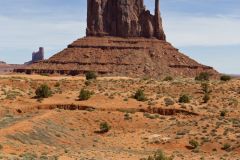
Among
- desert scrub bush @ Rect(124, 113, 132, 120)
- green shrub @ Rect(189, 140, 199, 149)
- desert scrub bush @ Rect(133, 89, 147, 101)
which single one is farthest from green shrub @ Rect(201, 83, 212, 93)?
green shrub @ Rect(189, 140, 199, 149)

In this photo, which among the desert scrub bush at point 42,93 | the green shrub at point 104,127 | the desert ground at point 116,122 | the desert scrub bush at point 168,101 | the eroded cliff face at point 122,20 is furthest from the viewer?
the eroded cliff face at point 122,20

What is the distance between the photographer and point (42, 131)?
4600 centimetres

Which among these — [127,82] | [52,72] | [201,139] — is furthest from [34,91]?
[52,72]

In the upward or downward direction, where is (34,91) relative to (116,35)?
downward

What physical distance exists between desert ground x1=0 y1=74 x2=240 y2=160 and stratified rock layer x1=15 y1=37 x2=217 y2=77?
54.7 meters

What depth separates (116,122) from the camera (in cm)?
5609

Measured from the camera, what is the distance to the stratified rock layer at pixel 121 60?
128 meters

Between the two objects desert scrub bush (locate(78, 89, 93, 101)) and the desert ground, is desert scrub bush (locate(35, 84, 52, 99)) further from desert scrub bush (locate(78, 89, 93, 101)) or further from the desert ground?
desert scrub bush (locate(78, 89, 93, 101))

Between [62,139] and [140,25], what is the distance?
10350 centimetres

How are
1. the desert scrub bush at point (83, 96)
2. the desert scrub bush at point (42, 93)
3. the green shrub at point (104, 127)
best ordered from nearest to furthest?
the green shrub at point (104, 127)
the desert scrub bush at point (42, 93)
the desert scrub bush at point (83, 96)

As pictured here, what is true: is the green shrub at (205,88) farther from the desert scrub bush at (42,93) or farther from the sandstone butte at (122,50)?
the sandstone butte at (122,50)

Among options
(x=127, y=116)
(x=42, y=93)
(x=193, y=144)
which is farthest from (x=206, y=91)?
(x=42, y=93)

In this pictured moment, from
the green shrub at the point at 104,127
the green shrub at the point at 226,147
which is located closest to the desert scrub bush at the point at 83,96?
the green shrub at the point at 104,127

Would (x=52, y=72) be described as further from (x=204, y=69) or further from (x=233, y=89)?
(x=233, y=89)
